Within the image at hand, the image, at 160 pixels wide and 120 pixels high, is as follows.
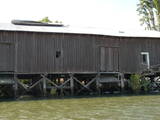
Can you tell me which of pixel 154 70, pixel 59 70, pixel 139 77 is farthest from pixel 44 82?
pixel 154 70

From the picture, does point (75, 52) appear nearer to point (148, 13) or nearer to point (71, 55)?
point (71, 55)

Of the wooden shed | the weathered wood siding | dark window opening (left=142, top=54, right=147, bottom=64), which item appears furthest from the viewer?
dark window opening (left=142, top=54, right=147, bottom=64)

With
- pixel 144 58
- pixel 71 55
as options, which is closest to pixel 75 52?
pixel 71 55

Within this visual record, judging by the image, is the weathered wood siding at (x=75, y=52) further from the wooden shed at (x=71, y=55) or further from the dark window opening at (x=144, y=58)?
the dark window opening at (x=144, y=58)

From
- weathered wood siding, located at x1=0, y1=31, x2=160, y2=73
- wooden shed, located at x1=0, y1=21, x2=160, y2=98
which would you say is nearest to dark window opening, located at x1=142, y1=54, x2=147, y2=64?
wooden shed, located at x1=0, y1=21, x2=160, y2=98

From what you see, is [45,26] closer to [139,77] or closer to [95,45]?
[95,45]

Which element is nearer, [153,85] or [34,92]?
[34,92]

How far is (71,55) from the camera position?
25.8 m

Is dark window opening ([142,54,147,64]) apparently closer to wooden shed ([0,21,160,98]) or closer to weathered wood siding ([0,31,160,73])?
wooden shed ([0,21,160,98])

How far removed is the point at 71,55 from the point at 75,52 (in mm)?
405

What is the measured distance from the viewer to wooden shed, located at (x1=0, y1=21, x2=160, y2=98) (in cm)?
2411

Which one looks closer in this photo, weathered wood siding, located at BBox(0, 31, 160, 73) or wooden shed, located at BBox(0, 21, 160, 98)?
wooden shed, located at BBox(0, 21, 160, 98)

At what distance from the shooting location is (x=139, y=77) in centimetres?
2712

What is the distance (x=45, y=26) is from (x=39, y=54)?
390 cm
